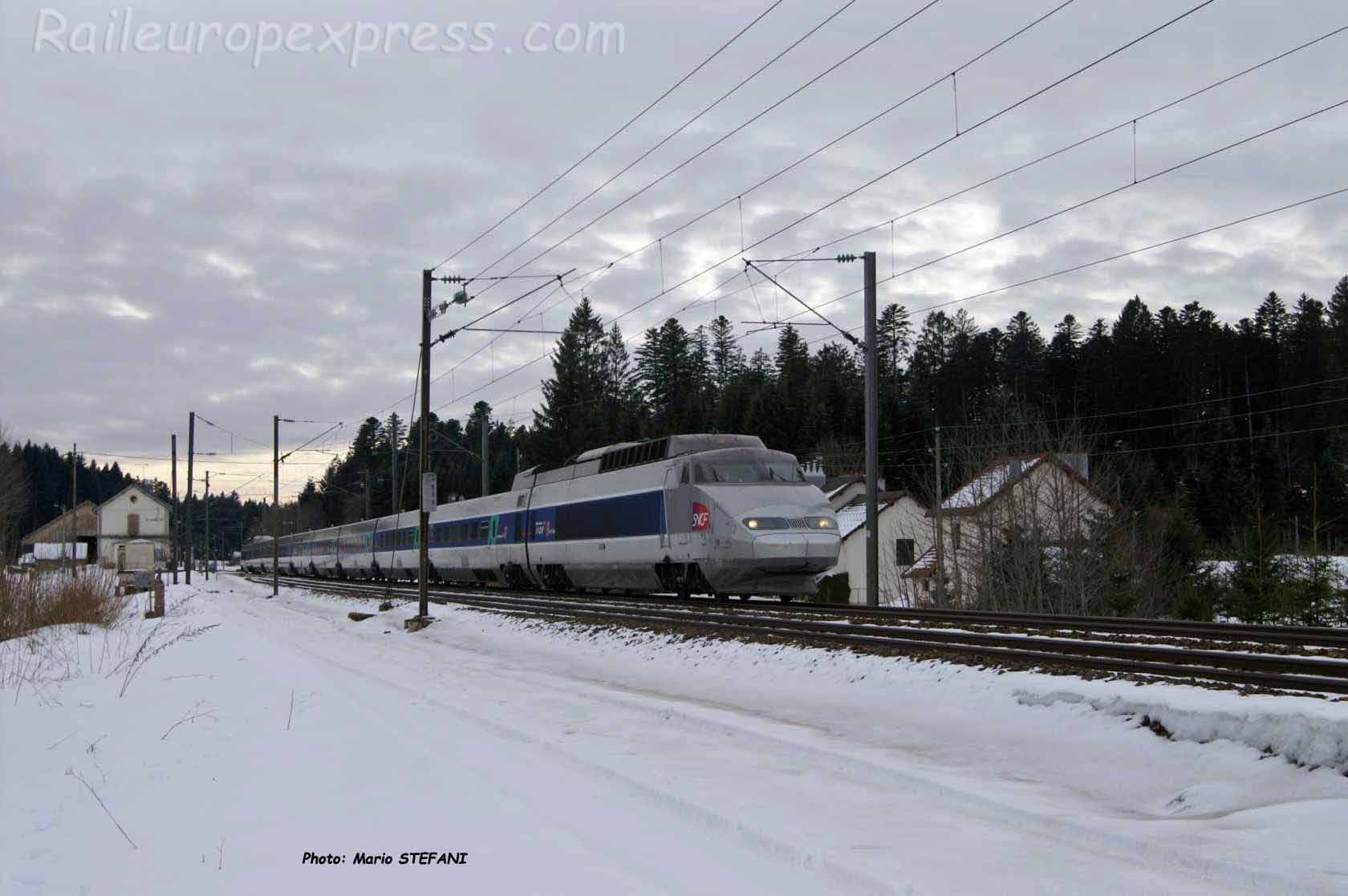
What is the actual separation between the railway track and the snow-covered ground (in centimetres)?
73

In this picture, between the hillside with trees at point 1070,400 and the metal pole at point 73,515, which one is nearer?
the metal pole at point 73,515

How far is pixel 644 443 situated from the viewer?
27312mm

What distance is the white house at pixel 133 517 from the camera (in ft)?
343

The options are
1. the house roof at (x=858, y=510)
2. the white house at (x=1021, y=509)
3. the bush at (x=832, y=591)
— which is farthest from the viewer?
the house roof at (x=858, y=510)

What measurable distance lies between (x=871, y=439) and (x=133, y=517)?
100310mm

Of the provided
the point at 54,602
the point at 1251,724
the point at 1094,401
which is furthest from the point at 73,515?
the point at 1094,401

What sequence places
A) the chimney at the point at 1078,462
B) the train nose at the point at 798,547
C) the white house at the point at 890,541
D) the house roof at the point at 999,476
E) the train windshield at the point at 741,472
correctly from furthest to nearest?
the white house at the point at 890,541
the chimney at the point at 1078,462
the house roof at the point at 999,476
the train windshield at the point at 741,472
the train nose at the point at 798,547

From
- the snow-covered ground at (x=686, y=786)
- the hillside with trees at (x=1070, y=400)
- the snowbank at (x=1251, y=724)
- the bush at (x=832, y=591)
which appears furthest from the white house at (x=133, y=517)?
the snowbank at (x=1251, y=724)

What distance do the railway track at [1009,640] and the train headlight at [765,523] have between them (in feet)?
5.33

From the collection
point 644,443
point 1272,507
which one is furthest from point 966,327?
point 644,443

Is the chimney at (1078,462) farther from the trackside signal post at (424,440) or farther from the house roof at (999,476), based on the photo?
the trackside signal post at (424,440)

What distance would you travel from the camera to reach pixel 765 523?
22688mm

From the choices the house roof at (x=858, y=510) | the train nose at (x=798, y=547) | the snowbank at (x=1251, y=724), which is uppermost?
the house roof at (x=858, y=510)

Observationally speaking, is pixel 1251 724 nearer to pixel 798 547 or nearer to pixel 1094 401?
pixel 798 547
